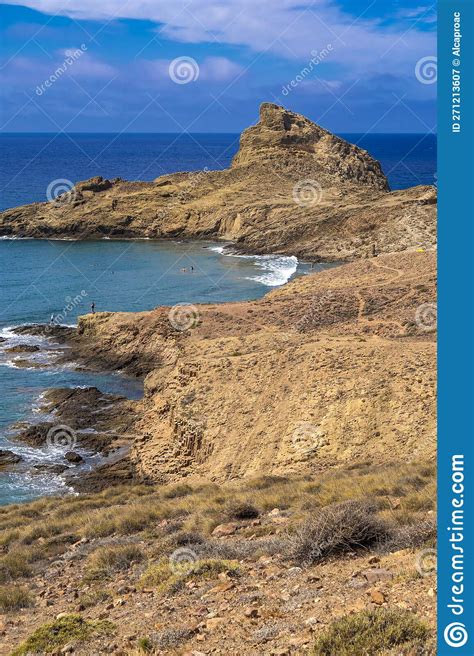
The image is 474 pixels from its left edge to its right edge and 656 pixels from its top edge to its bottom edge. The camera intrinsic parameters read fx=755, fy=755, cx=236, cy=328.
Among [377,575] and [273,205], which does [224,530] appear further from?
[273,205]

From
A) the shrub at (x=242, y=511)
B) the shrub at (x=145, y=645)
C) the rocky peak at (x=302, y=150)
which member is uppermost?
the rocky peak at (x=302, y=150)

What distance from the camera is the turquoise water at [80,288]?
2931 centimetres

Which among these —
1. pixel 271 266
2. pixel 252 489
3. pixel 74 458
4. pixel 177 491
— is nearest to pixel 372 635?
pixel 252 489

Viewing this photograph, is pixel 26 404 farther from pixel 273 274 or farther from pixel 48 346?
pixel 273 274

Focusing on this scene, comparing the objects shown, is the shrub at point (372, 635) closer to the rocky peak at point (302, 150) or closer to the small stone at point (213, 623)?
the small stone at point (213, 623)

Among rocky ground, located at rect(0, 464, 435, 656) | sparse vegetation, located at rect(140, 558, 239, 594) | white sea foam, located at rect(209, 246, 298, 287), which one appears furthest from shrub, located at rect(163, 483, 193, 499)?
white sea foam, located at rect(209, 246, 298, 287)

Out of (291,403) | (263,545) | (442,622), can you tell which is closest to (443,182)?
(442,622)

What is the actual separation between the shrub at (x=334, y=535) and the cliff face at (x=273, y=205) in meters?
49.7

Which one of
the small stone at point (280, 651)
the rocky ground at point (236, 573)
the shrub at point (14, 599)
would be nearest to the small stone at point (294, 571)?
the rocky ground at point (236, 573)

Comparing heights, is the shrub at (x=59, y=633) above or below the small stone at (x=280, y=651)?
below

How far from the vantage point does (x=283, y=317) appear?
1197 inches

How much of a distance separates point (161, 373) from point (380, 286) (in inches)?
403

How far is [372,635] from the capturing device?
22.5 feet

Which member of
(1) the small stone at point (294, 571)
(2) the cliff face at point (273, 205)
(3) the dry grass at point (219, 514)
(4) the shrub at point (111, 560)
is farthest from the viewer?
(2) the cliff face at point (273, 205)
